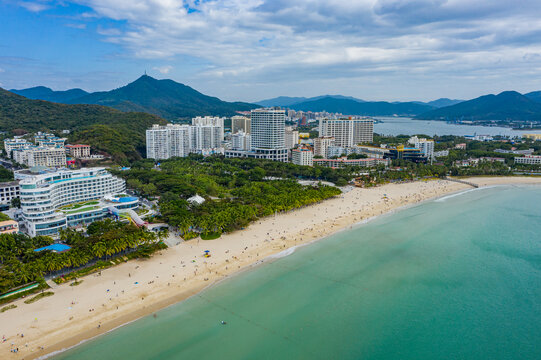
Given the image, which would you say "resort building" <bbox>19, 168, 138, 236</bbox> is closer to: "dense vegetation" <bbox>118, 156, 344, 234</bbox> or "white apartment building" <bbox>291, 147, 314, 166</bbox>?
"dense vegetation" <bbox>118, 156, 344, 234</bbox>

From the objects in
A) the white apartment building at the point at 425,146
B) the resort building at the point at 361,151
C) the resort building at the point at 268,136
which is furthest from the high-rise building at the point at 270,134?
the white apartment building at the point at 425,146

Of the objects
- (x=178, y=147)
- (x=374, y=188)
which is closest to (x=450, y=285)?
(x=374, y=188)

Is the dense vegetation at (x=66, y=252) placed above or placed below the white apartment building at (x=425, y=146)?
below

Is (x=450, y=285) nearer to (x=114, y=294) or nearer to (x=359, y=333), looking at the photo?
(x=359, y=333)

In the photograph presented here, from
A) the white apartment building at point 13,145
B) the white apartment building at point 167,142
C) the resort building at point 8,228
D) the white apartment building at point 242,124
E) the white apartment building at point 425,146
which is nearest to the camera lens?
the resort building at point 8,228

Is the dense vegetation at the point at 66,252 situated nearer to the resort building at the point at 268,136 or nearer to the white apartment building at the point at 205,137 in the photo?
the resort building at the point at 268,136
